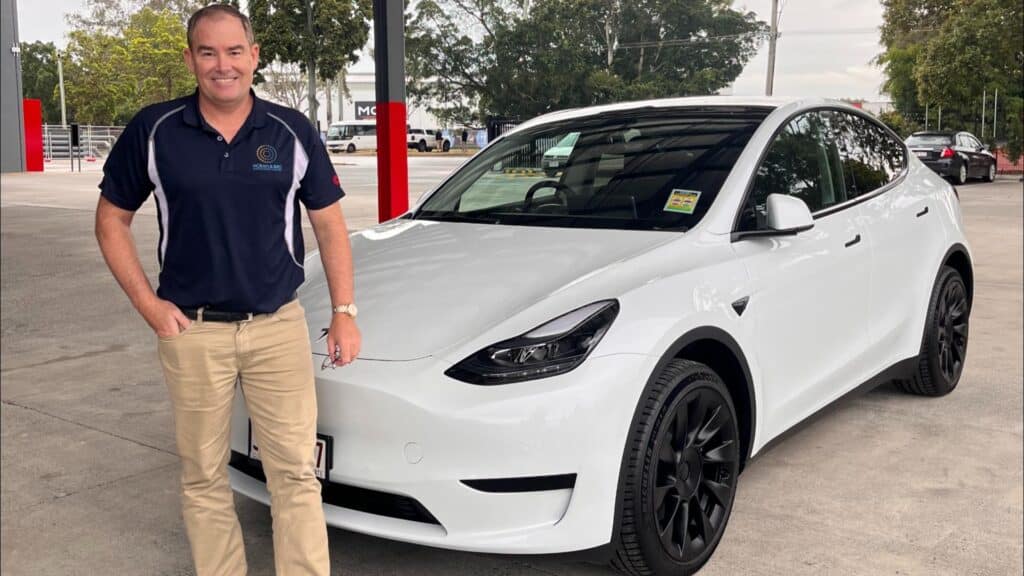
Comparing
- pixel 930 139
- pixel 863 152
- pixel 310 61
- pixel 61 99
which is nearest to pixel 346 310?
pixel 863 152

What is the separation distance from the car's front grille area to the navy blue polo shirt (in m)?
0.58

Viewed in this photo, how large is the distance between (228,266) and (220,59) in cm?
50

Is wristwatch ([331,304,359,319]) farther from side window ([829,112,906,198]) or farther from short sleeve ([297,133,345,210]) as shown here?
side window ([829,112,906,198])

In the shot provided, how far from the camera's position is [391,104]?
8.59 m

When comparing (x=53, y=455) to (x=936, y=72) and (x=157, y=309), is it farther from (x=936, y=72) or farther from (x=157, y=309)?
(x=936, y=72)

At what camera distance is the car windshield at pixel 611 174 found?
361cm

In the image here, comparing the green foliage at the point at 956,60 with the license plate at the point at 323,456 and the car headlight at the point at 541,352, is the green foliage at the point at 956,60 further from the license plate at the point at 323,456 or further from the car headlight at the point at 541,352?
the license plate at the point at 323,456

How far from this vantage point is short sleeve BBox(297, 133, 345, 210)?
2596 millimetres

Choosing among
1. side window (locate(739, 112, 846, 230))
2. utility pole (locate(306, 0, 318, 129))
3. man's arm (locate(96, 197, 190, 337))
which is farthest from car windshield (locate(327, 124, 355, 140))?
man's arm (locate(96, 197, 190, 337))

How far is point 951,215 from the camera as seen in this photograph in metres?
4.96

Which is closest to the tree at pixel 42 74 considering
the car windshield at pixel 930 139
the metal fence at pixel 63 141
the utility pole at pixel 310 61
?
the metal fence at pixel 63 141

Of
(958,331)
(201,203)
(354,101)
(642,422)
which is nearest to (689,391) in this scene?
(642,422)

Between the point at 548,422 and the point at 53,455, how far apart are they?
8.72 feet

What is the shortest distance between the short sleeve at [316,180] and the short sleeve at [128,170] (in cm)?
38
